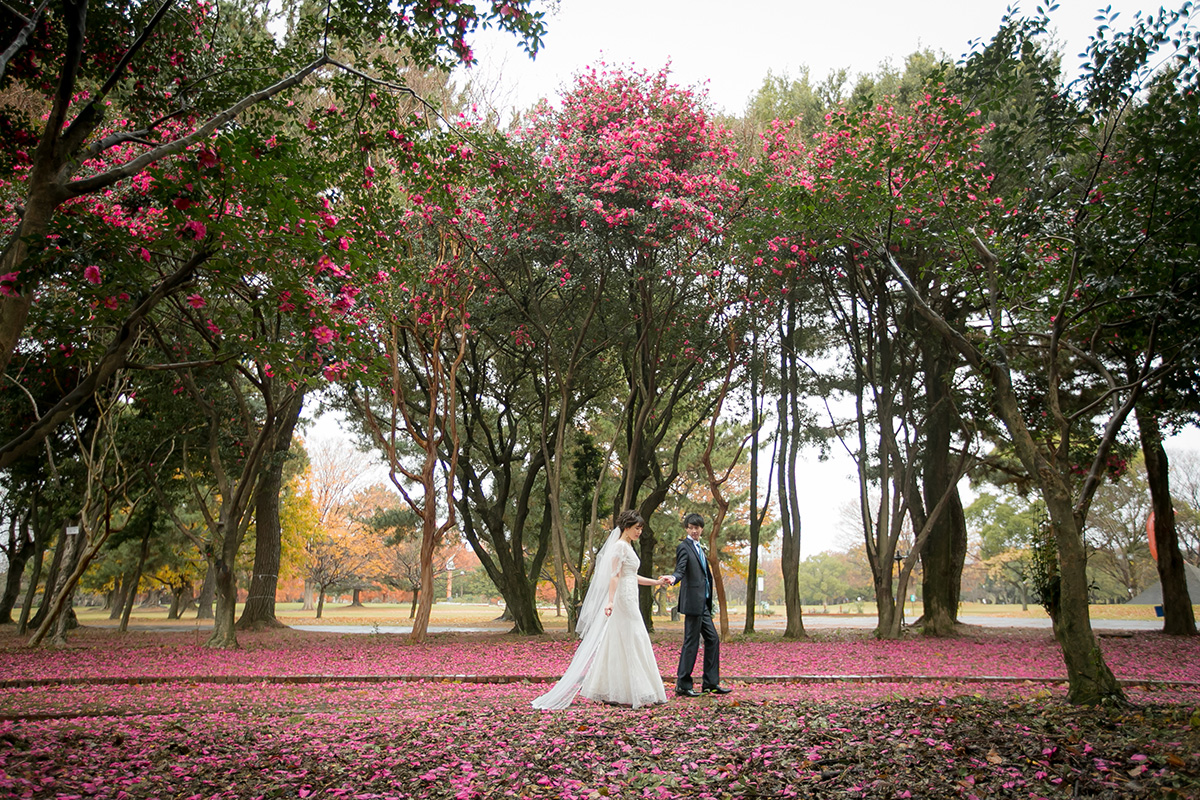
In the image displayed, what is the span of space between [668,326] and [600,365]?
9.08 feet

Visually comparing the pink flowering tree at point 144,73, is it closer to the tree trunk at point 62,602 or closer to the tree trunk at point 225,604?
the tree trunk at point 225,604

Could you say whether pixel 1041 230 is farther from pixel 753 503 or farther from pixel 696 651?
pixel 753 503

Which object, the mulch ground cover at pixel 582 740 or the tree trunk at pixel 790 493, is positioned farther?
the tree trunk at pixel 790 493

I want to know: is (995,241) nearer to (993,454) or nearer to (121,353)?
(121,353)

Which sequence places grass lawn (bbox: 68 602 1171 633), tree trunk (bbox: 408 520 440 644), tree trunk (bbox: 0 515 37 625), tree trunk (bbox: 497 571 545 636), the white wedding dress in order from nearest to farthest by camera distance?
the white wedding dress → tree trunk (bbox: 408 520 440 644) → tree trunk (bbox: 497 571 545 636) → tree trunk (bbox: 0 515 37 625) → grass lawn (bbox: 68 602 1171 633)

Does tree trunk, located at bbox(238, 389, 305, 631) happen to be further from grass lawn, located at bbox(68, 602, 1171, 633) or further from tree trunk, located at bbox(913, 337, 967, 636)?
tree trunk, located at bbox(913, 337, 967, 636)

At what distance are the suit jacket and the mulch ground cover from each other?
0.91 metres

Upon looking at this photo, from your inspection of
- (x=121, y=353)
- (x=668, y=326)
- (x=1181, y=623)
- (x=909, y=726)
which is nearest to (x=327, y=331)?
(x=121, y=353)

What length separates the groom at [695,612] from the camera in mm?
7230

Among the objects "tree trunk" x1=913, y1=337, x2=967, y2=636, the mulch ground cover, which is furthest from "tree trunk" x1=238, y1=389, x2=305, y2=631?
"tree trunk" x1=913, y1=337, x2=967, y2=636

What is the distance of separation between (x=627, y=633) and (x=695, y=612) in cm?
86

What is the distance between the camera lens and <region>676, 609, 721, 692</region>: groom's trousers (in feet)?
23.6

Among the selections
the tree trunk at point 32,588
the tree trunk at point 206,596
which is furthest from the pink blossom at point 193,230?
the tree trunk at point 206,596

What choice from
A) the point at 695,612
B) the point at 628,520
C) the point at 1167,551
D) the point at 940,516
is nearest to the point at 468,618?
the point at 940,516
